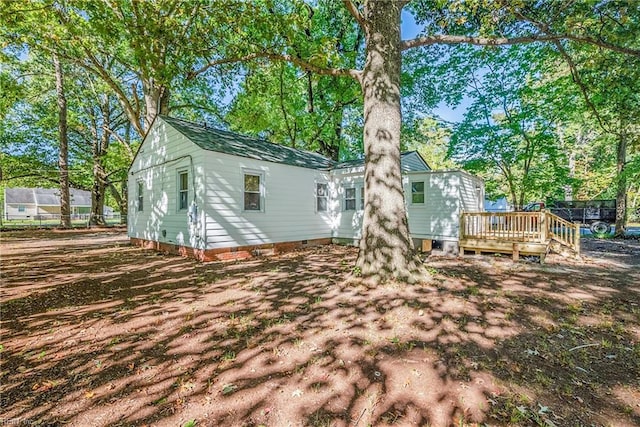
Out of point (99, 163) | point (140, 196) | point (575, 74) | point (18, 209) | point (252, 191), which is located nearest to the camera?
point (575, 74)

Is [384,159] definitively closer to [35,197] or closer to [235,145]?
[235,145]

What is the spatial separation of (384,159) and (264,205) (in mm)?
5215

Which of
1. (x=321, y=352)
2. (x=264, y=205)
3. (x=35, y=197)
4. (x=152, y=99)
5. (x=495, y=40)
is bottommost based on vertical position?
(x=321, y=352)

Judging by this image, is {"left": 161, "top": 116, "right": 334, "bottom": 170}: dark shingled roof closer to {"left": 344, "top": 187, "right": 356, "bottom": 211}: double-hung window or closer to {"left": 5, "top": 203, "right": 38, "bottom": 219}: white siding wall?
{"left": 344, "top": 187, "right": 356, "bottom": 211}: double-hung window

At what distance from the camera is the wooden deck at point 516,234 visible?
8.12 meters

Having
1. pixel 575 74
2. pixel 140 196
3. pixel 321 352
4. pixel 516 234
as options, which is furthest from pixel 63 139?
pixel 575 74

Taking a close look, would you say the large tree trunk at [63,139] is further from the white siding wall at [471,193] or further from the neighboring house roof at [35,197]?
the neighboring house roof at [35,197]

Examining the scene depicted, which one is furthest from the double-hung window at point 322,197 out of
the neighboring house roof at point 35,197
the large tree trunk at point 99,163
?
the neighboring house roof at point 35,197

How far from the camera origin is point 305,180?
1101 centimetres

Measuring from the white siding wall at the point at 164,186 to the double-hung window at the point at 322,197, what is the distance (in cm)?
507

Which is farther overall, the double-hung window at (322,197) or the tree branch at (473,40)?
the double-hung window at (322,197)

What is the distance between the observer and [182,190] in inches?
351

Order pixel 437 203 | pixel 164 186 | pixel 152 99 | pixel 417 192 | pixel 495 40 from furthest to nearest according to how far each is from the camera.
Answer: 1. pixel 152 99
2. pixel 417 192
3. pixel 437 203
4. pixel 164 186
5. pixel 495 40

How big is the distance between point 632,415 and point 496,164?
46.0ft
